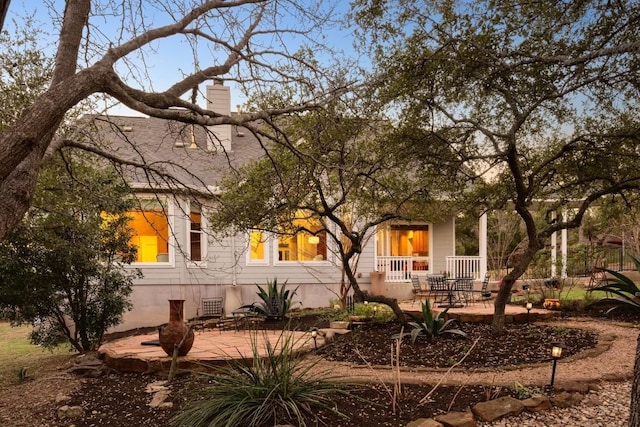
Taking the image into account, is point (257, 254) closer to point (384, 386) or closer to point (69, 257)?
point (69, 257)

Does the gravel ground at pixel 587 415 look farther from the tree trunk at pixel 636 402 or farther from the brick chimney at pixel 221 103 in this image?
the brick chimney at pixel 221 103

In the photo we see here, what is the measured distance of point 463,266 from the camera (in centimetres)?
1555

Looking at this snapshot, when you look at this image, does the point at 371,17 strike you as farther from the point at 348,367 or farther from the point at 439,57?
the point at 348,367

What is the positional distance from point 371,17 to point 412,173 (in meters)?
2.91

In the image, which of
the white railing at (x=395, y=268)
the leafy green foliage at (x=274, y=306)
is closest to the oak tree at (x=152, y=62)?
the leafy green foliage at (x=274, y=306)

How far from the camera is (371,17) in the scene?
6.33m

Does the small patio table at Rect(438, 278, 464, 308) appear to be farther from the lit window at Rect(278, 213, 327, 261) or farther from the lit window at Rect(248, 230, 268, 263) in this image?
the lit window at Rect(248, 230, 268, 263)

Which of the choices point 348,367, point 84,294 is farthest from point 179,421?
point 84,294

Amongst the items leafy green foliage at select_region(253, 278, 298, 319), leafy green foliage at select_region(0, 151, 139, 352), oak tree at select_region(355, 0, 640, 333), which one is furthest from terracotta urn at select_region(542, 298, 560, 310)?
leafy green foliage at select_region(0, 151, 139, 352)

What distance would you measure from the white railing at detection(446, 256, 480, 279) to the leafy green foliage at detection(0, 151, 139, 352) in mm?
9760

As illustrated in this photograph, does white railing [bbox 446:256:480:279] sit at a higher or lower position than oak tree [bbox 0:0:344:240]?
lower

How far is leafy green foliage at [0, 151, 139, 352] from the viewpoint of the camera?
6.84 meters

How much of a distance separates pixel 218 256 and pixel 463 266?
7.74m

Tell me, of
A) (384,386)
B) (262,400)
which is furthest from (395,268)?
Result: (262,400)
